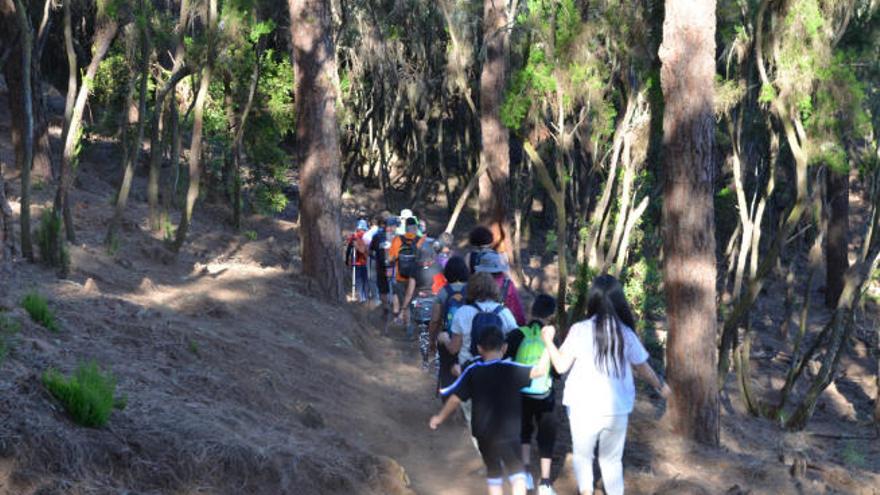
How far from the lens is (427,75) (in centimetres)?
3294

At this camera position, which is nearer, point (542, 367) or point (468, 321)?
point (542, 367)

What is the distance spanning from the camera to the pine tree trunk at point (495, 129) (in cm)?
2180

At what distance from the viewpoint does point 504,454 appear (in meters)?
6.40

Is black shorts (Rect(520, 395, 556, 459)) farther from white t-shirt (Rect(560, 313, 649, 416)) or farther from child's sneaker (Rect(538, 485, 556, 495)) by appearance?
white t-shirt (Rect(560, 313, 649, 416))

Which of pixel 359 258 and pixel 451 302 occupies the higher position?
pixel 451 302

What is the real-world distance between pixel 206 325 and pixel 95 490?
5.23 m

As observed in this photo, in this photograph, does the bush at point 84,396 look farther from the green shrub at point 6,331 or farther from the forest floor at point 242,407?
the green shrub at point 6,331

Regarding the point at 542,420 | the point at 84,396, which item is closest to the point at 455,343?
the point at 542,420

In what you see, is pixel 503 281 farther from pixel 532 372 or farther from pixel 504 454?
pixel 504 454

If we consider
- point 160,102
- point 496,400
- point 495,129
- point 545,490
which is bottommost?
point 545,490

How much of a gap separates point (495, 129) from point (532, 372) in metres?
15.6

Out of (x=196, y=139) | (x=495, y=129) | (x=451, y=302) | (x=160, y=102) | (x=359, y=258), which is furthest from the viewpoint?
(x=495, y=129)

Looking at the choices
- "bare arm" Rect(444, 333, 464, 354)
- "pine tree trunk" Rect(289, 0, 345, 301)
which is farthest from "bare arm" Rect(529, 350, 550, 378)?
"pine tree trunk" Rect(289, 0, 345, 301)

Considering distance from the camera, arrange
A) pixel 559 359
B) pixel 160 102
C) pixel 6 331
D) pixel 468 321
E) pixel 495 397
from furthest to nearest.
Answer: pixel 160 102 → pixel 468 321 → pixel 6 331 → pixel 559 359 → pixel 495 397
